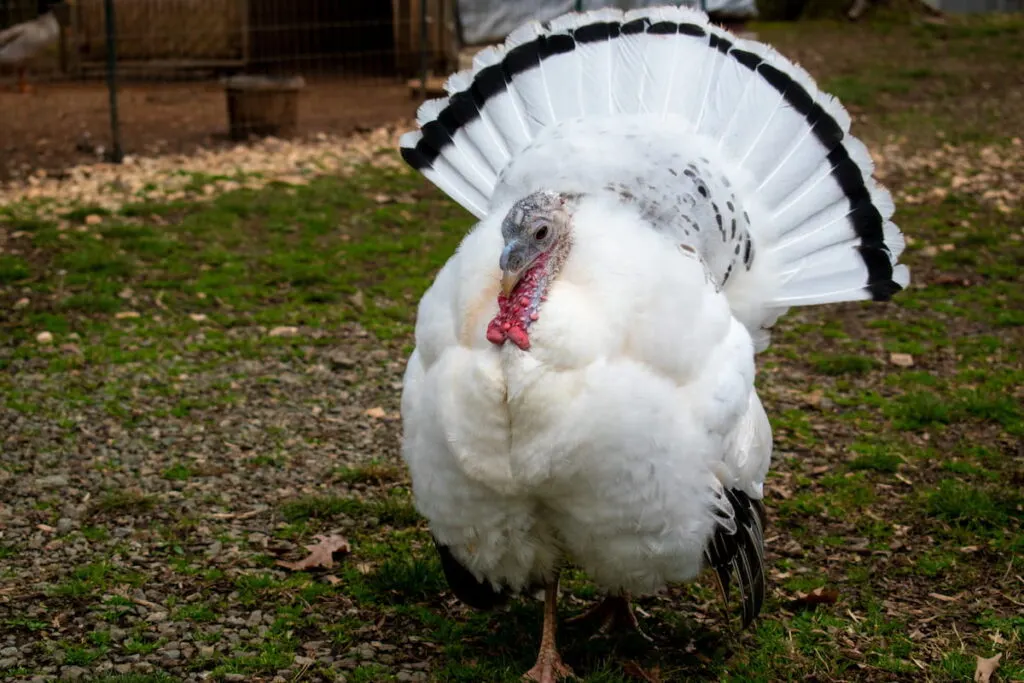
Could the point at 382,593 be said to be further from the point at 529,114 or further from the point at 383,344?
the point at 383,344

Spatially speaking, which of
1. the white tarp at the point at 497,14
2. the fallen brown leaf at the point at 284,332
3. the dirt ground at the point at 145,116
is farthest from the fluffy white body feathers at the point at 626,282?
the white tarp at the point at 497,14

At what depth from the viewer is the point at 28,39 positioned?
12391mm

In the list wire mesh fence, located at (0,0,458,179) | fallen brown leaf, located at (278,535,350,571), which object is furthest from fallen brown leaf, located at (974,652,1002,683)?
wire mesh fence, located at (0,0,458,179)

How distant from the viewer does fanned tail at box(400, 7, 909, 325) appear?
461 centimetres

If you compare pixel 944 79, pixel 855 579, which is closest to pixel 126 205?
pixel 855 579

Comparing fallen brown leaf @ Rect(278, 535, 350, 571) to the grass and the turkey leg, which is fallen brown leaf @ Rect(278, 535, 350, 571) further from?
the turkey leg

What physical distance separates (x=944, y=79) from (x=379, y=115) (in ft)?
23.6

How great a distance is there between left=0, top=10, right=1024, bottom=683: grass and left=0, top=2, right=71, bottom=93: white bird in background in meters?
4.09

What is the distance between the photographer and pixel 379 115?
12461mm

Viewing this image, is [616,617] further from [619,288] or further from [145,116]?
[145,116]

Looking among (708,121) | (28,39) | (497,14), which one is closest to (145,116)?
(28,39)

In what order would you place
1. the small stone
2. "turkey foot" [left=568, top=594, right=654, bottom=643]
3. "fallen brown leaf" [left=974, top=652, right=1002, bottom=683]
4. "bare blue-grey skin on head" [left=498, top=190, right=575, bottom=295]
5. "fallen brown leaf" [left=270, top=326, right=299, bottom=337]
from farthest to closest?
"fallen brown leaf" [left=270, top=326, right=299, bottom=337] < the small stone < "turkey foot" [left=568, top=594, right=654, bottom=643] < "fallen brown leaf" [left=974, top=652, right=1002, bottom=683] < "bare blue-grey skin on head" [left=498, top=190, right=575, bottom=295]

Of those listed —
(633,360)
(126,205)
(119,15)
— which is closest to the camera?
(633,360)

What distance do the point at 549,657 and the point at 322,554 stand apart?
1.14m
